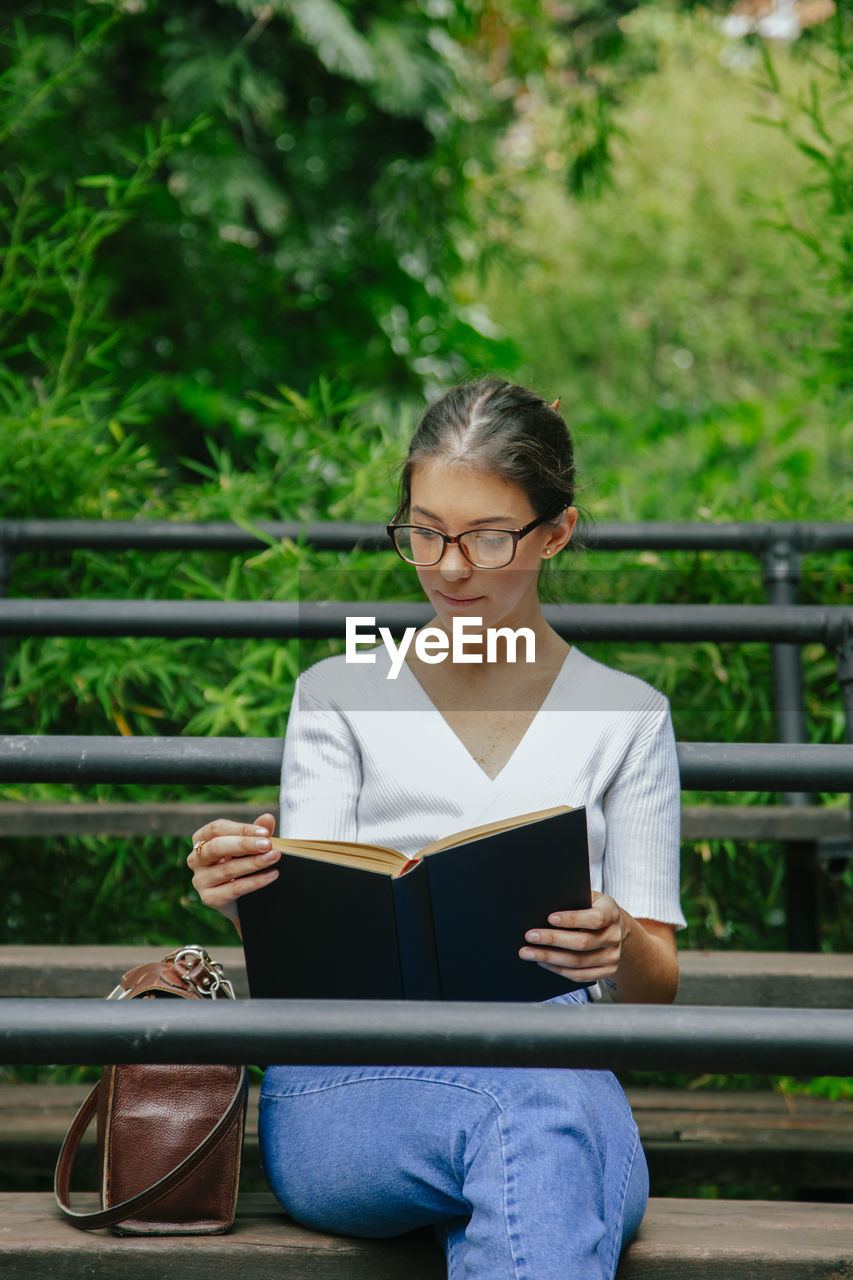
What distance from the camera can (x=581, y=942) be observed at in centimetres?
120

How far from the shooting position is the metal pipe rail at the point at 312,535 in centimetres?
232

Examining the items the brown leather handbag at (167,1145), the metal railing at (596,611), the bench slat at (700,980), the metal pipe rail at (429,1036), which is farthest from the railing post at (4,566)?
the metal pipe rail at (429,1036)

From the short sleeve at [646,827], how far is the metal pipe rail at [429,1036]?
0.41m

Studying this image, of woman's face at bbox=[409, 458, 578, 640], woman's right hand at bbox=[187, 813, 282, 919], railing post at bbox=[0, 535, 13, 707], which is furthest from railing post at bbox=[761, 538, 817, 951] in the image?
railing post at bbox=[0, 535, 13, 707]

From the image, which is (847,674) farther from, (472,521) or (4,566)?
(4,566)

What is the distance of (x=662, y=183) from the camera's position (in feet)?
38.6

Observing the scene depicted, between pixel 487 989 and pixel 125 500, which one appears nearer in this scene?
pixel 487 989

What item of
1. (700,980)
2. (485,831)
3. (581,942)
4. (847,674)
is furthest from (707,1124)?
(485,831)

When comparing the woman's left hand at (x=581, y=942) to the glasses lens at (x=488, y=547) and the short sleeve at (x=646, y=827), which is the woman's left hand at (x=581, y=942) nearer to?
the short sleeve at (x=646, y=827)

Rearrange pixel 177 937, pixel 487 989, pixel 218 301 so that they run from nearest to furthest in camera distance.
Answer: pixel 487 989 < pixel 177 937 < pixel 218 301

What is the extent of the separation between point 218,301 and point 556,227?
8591 mm

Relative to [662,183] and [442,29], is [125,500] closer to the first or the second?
[442,29]

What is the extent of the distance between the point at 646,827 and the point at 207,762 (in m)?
0.54

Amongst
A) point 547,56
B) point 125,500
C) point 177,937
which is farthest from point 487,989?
point 547,56
